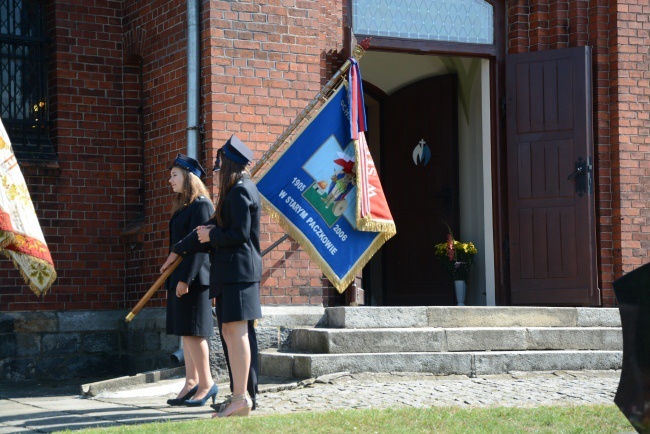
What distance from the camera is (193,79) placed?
10500 millimetres

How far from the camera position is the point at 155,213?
37.0ft

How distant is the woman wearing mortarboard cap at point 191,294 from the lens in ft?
26.3

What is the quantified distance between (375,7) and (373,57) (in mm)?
2507

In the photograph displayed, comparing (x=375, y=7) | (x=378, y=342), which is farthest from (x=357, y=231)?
(x=375, y=7)

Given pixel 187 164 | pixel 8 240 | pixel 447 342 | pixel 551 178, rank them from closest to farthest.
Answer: pixel 8 240 < pixel 187 164 < pixel 447 342 < pixel 551 178

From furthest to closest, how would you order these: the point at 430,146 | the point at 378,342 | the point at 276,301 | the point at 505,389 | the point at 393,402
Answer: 1. the point at 430,146
2. the point at 276,301
3. the point at 378,342
4. the point at 505,389
5. the point at 393,402

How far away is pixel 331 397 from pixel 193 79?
3730 millimetres

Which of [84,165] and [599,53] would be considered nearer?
[84,165]

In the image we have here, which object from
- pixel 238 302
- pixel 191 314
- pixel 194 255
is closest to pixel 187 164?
pixel 194 255

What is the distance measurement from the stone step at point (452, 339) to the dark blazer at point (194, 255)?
170cm

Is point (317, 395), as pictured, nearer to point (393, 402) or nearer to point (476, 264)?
point (393, 402)

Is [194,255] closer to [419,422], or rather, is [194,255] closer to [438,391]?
[438,391]

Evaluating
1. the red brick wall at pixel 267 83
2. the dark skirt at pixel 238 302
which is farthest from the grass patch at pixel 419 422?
the red brick wall at pixel 267 83

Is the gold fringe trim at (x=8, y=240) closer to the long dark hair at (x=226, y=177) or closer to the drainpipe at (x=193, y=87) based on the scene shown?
the long dark hair at (x=226, y=177)
